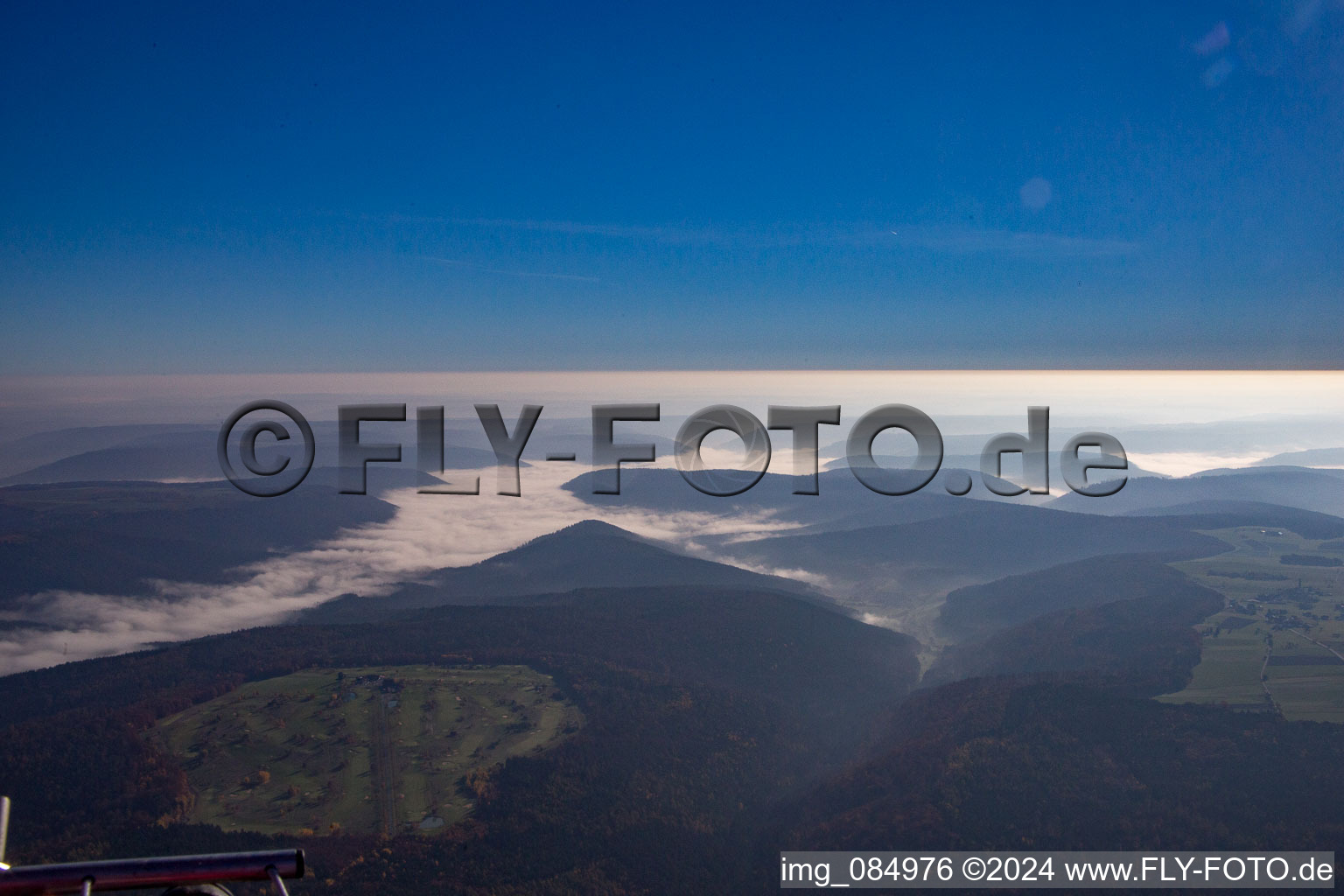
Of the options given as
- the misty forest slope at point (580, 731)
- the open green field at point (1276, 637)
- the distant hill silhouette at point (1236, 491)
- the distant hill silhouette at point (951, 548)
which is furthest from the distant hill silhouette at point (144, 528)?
the distant hill silhouette at point (1236, 491)

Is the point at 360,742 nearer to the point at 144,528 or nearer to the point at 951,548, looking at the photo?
the point at 144,528

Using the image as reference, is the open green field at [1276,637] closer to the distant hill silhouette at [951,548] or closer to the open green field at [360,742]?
the distant hill silhouette at [951,548]

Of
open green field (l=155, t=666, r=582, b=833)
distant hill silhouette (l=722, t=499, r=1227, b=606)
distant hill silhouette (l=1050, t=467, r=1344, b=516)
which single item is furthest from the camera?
distant hill silhouette (l=1050, t=467, r=1344, b=516)

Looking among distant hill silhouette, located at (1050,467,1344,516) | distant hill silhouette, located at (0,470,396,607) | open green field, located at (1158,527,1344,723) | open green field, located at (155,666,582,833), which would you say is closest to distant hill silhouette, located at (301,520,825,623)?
open green field, located at (155,666,582,833)

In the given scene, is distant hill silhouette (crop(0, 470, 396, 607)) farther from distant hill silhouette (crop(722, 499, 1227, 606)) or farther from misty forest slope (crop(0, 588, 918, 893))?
distant hill silhouette (crop(722, 499, 1227, 606))

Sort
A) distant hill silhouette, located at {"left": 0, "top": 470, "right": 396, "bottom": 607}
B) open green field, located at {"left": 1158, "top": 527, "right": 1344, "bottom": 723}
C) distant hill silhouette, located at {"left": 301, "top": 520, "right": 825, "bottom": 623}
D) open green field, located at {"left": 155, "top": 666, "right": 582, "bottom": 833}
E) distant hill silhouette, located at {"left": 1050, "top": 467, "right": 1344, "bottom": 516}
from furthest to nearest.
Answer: distant hill silhouette, located at {"left": 1050, "top": 467, "right": 1344, "bottom": 516}
distant hill silhouette, located at {"left": 0, "top": 470, "right": 396, "bottom": 607}
distant hill silhouette, located at {"left": 301, "top": 520, "right": 825, "bottom": 623}
open green field, located at {"left": 1158, "top": 527, "right": 1344, "bottom": 723}
open green field, located at {"left": 155, "top": 666, "right": 582, "bottom": 833}

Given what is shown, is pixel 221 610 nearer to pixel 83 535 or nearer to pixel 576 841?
pixel 83 535

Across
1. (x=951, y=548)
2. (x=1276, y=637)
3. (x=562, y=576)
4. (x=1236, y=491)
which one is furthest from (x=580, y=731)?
(x=1236, y=491)
